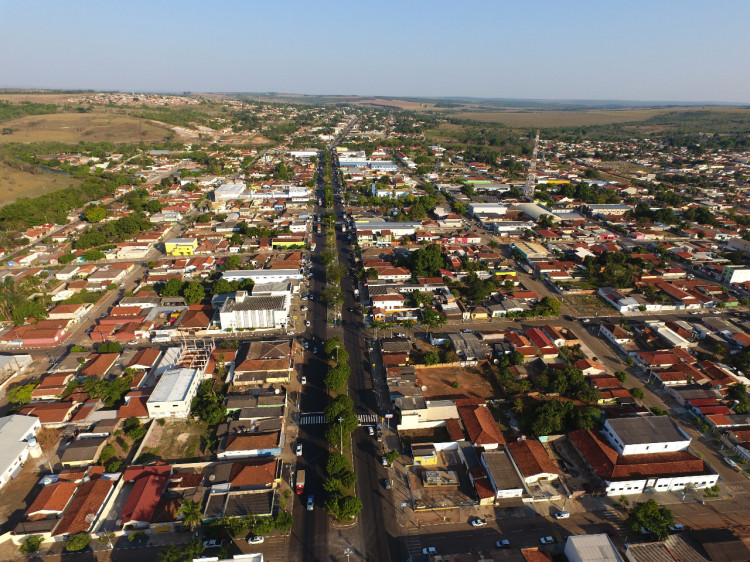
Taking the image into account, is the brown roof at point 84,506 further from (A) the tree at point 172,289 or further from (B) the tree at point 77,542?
(A) the tree at point 172,289

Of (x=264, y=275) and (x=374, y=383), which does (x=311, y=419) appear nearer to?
(x=374, y=383)

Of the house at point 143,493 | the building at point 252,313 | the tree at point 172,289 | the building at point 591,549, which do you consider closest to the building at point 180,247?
the tree at point 172,289

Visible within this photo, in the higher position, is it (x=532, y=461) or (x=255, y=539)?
(x=532, y=461)

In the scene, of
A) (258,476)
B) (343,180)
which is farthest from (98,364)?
(343,180)

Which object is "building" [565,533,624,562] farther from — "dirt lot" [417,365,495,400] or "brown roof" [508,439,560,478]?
"dirt lot" [417,365,495,400]

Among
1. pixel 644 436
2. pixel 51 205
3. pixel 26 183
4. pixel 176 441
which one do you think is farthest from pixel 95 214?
pixel 644 436

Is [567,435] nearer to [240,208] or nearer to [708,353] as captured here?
[708,353]

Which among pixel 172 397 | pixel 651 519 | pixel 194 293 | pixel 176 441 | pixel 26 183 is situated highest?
pixel 26 183
